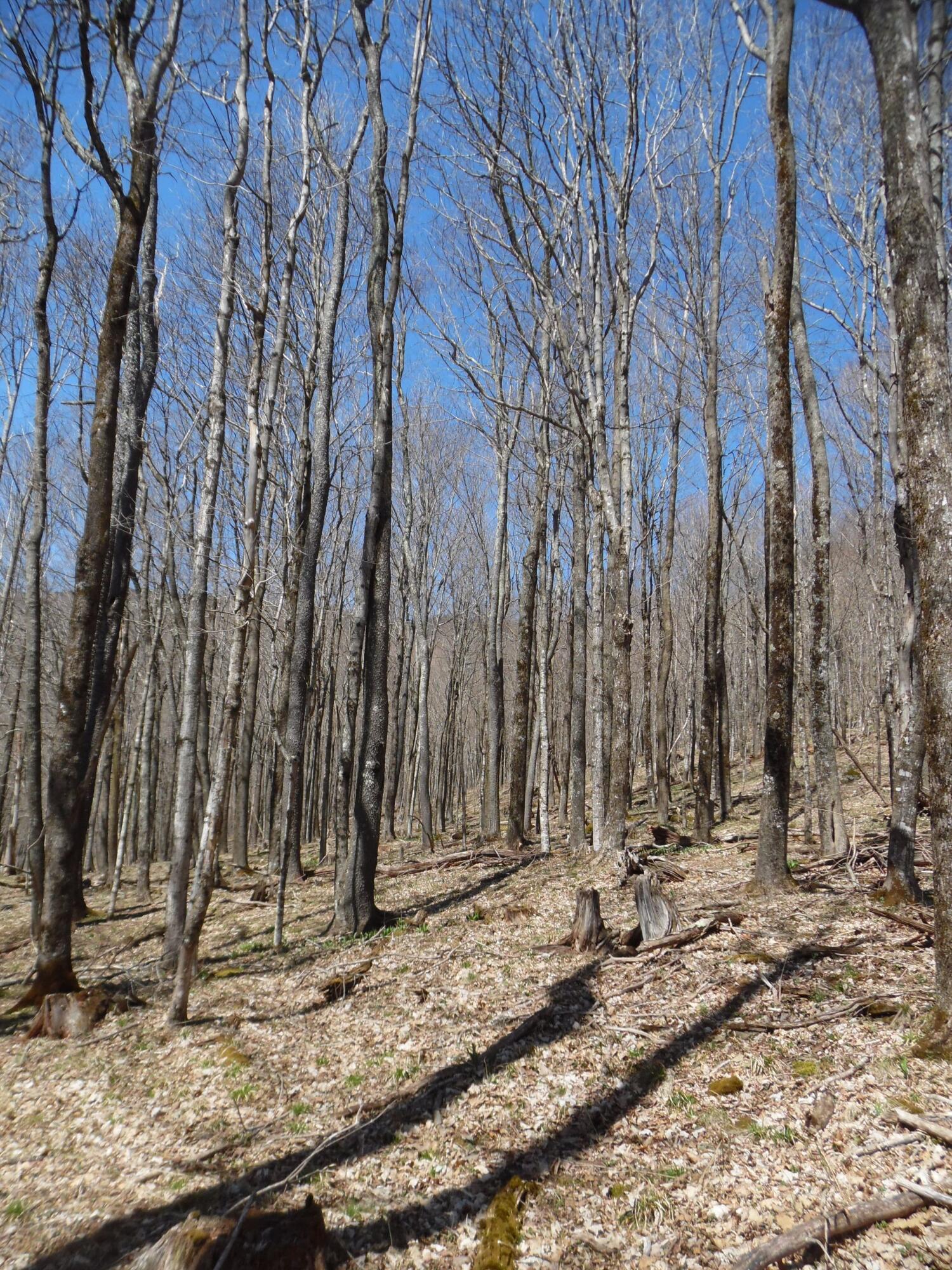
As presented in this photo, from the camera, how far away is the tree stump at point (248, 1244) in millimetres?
3111

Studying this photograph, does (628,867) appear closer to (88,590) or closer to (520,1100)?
(520,1100)

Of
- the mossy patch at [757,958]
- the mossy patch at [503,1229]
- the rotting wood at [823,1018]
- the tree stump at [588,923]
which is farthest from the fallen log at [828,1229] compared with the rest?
the tree stump at [588,923]

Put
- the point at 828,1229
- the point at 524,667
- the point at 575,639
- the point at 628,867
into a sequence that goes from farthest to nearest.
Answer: the point at 575,639
the point at 524,667
the point at 628,867
the point at 828,1229

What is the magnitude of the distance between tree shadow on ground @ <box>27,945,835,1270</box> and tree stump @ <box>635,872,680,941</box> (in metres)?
1.09

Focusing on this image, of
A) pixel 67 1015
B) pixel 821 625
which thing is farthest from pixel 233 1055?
pixel 821 625

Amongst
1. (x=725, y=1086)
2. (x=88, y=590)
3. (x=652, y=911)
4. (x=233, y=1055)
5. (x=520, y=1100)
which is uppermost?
(x=88, y=590)

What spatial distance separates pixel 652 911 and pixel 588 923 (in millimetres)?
624

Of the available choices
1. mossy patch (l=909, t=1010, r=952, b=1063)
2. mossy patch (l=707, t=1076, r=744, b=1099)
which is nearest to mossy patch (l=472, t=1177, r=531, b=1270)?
mossy patch (l=707, t=1076, r=744, b=1099)

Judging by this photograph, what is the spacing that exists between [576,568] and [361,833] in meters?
7.16

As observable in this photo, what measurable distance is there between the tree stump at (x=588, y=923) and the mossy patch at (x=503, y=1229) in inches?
122

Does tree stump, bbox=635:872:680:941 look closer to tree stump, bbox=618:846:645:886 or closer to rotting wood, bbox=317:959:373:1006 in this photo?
tree stump, bbox=618:846:645:886

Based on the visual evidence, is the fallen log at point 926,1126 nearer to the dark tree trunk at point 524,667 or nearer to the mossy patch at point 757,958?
the mossy patch at point 757,958

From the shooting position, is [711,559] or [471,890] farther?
[711,559]

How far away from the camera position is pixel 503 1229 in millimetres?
3545
